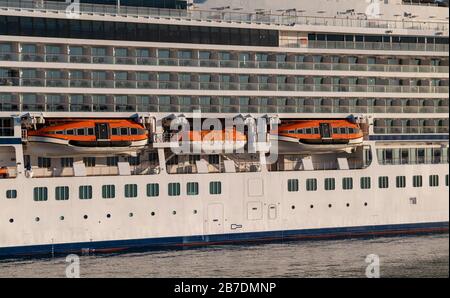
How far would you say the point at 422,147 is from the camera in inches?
2101

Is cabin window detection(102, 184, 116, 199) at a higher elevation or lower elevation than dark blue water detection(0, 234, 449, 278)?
higher

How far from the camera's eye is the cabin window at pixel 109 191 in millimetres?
44656

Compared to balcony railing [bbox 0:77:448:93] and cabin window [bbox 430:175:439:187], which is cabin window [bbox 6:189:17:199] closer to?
balcony railing [bbox 0:77:448:93]

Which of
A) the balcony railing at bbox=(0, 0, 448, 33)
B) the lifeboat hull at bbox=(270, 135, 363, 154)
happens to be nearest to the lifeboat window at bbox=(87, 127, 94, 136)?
the balcony railing at bbox=(0, 0, 448, 33)

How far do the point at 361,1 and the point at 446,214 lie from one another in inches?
486

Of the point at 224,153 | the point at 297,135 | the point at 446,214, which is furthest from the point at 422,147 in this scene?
the point at 224,153

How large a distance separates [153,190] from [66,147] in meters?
4.37

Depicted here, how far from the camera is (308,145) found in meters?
49.0

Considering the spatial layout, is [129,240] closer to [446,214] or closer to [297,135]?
[297,135]

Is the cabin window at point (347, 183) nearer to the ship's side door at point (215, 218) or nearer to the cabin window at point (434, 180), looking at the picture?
the cabin window at point (434, 180)

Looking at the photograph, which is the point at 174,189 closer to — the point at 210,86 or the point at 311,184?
the point at 210,86

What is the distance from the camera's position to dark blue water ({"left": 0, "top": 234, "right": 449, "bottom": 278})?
135 ft

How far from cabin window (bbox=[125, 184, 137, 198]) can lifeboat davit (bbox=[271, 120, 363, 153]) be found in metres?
7.48

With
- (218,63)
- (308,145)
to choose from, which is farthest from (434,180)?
(218,63)
